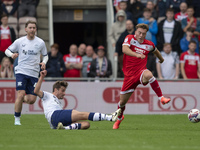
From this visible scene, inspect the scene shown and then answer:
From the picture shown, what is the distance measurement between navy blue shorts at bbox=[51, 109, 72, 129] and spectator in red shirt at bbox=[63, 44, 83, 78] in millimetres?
7076

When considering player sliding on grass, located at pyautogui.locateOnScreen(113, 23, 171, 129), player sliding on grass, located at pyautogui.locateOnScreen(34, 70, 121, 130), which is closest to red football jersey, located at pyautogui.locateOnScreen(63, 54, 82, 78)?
player sliding on grass, located at pyautogui.locateOnScreen(113, 23, 171, 129)

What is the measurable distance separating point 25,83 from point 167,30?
768cm

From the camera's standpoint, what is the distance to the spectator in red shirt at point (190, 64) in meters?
16.9

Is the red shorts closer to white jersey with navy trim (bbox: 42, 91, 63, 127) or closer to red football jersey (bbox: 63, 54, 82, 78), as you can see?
white jersey with navy trim (bbox: 42, 91, 63, 127)

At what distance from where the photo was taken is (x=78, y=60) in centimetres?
1698

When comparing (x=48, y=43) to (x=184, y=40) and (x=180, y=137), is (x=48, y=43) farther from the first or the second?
(x=180, y=137)

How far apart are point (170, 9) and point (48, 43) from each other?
5183 millimetres

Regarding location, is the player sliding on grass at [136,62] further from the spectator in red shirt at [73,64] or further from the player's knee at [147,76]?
the spectator in red shirt at [73,64]

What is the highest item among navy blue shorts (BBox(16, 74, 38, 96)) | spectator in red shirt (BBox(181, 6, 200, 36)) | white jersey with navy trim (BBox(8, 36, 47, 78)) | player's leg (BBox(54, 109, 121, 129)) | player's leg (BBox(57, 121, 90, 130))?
spectator in red shirt (BBox(181, 6, 200, 36))

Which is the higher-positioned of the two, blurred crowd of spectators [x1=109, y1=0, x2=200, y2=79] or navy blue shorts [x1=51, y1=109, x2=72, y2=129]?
blurred crowd of spectators [x1=109, y1=0, x2=200, y2=79]

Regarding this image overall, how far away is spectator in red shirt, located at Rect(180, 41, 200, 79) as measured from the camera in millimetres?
16891

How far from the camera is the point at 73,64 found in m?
16.9

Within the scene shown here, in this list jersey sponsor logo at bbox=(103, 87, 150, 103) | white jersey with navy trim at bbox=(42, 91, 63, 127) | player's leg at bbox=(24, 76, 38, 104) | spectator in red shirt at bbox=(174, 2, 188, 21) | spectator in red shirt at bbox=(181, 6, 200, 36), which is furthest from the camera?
spectator in red shirt at bbox=(174, 2, 188, 21)

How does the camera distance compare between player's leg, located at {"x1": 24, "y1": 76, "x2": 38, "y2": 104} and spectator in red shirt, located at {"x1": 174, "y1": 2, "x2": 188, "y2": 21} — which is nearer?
player's leg, located at {"x1": 24, "y1": 76, "x2": 38, "y2": 104}
